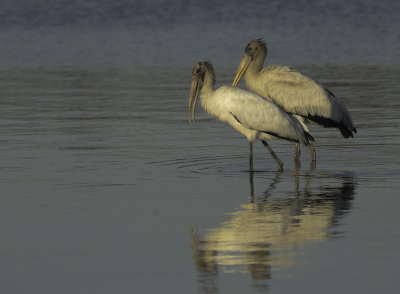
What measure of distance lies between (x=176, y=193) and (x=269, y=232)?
2262 mm

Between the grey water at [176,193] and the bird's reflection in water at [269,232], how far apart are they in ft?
0.06

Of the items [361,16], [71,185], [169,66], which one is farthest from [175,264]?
[361,16]

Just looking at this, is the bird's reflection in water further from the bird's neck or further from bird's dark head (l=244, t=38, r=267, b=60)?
bird's dark head (l=244, t=38, r=267, b=60)

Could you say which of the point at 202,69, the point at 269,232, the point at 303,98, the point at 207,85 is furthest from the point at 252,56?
the point at 269,232

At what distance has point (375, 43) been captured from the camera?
37.9 m

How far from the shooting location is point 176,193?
1080 cm

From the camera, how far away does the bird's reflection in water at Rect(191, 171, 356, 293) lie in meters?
7.48

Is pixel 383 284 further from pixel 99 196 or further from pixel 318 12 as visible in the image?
pixel 318 12

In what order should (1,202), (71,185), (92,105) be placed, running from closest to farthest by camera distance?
(1,202) < (71,185) < (92,105)

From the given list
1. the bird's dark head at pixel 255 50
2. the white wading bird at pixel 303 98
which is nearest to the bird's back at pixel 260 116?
the white wading bird at pixel 303 98

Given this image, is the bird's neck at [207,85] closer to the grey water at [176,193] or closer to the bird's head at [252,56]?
the grey water at [176,193]

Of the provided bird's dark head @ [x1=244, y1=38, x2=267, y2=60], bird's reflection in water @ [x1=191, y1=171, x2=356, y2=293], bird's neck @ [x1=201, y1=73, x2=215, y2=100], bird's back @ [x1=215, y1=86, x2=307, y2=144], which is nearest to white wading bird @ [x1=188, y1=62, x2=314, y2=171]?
bird's back @ [x1=215, y1=86, x2=307, y2=144]

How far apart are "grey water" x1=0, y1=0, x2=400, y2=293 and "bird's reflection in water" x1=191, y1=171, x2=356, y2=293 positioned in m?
0.02

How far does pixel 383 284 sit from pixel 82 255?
2.16 m
